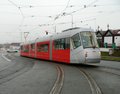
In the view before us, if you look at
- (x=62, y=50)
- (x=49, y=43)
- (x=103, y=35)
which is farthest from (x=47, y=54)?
(x=103, y=35)

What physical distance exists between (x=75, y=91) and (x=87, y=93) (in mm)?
534

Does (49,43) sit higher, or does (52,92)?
(49,43)

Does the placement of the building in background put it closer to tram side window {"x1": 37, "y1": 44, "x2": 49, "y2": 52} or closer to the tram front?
tram side window {"x1": 37, "y1": 44, "x2": 49, "y2": 52}

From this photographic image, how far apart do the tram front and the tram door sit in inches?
11.6

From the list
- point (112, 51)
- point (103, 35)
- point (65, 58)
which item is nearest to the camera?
point (65, 58)

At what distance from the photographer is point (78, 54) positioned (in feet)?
63.5

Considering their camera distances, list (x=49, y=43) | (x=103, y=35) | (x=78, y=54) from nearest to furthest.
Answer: (x=78, y=54)
(x=49, y=43)
(x=103, y=35)

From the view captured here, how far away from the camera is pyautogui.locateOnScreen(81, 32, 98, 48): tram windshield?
19270 millimetres

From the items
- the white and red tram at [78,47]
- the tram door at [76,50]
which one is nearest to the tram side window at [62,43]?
the white and red tram at [78,47]

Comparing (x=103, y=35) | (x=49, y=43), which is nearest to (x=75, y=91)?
(x=49, y=43)

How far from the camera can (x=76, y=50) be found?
64.3 feet

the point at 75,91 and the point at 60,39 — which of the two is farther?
the point at 60,39

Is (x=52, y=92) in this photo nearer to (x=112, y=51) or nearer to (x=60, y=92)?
(x=60, y=92)

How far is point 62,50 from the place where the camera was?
73.4ft
